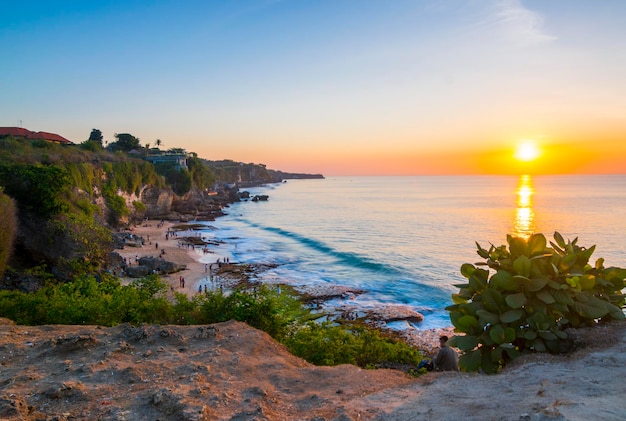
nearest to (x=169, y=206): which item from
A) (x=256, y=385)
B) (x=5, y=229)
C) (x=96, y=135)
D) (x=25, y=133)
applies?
(x=25, y=133)

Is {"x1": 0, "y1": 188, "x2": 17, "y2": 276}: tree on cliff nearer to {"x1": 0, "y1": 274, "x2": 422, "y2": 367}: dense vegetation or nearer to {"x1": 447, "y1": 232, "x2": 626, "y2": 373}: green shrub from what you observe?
{"x1": 0, "y1": 274, "x2": 422, "y2": 367}: dense vegetation

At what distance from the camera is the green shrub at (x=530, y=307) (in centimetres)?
707

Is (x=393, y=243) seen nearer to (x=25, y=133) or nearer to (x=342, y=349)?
(x=342, y=349)

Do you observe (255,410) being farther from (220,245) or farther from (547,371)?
(220,245)

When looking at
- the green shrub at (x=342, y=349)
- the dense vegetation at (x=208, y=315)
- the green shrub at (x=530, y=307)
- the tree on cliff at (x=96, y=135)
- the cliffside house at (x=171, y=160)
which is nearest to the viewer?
the green shrub at (x=530, y=307)

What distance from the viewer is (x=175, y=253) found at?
4153 centimetres

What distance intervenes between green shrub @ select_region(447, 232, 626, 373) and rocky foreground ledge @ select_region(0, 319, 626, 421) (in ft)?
1.28

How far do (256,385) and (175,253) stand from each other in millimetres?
36962

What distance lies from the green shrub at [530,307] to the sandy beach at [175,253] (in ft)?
68.3

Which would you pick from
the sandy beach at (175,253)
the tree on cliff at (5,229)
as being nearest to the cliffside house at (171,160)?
the sandy beach at (175,253)

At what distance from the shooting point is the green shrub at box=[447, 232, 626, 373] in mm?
7066

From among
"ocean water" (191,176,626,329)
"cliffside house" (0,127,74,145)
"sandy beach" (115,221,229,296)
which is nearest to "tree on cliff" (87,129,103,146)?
"cliffside house" (0,127,74,145)

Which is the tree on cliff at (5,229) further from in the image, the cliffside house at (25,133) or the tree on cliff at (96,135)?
the tree on cliff at (96,135)

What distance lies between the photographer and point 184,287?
98.6 ft
